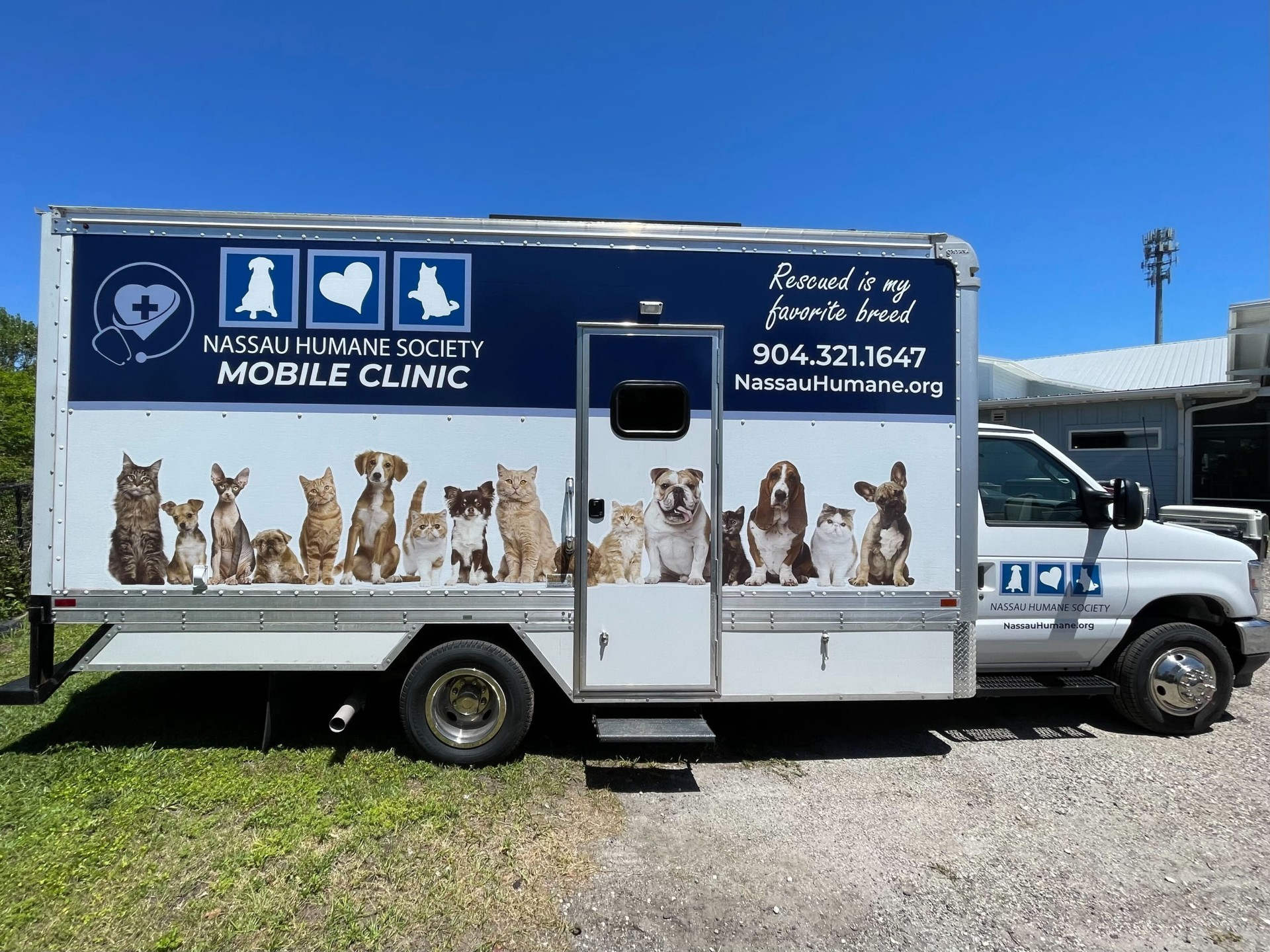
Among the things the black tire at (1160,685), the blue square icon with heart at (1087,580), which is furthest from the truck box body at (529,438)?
the black tire at (1160,685)

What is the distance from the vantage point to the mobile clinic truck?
11.6 ft

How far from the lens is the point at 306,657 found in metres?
3.58

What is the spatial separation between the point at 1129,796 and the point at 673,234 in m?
4.17

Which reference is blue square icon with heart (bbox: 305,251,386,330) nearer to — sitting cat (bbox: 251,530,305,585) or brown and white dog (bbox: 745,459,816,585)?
sitting cat (bbox: 251,530,305,585)

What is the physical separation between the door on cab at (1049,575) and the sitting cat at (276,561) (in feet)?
13.8

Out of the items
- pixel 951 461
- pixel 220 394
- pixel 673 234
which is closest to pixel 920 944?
pixel 951 461

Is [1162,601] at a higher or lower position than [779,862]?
higher

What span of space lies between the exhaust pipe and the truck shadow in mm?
393

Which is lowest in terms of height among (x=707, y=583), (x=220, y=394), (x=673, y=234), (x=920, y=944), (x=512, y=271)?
(x=920, y=944)

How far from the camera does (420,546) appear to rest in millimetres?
3592

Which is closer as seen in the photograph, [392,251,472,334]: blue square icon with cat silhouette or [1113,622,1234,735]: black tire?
[392,251,472,334]: blue square icon with cat silhouette

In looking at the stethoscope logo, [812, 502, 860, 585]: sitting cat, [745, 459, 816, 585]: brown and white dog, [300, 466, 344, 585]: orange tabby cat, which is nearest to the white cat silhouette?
[300, 466, 344, 585]: orange tabby cat

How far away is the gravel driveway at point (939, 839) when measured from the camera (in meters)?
2.65

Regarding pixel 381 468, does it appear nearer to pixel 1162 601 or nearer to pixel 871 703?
pixel 871 703
